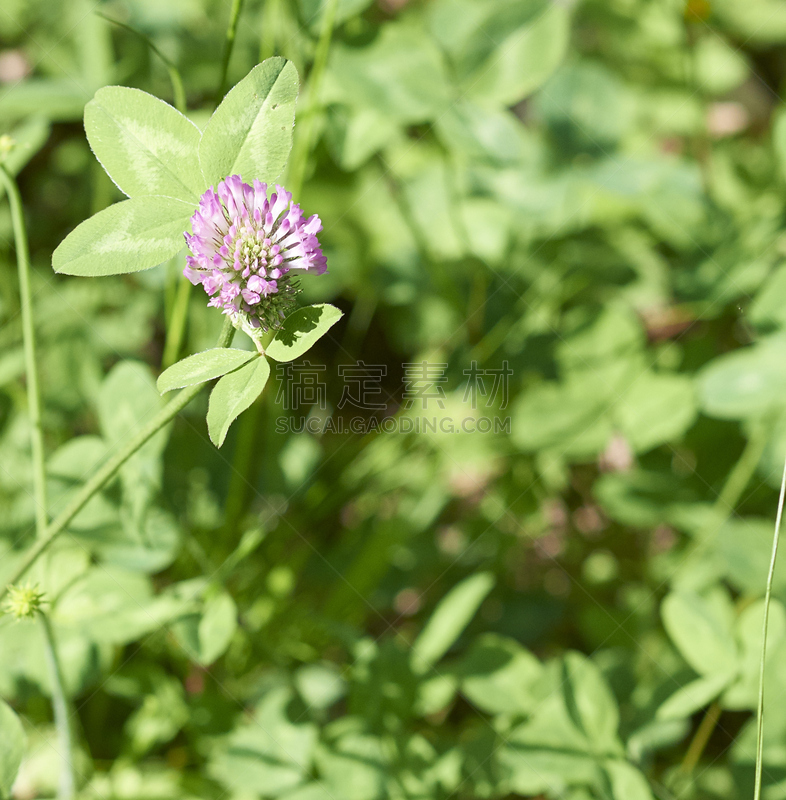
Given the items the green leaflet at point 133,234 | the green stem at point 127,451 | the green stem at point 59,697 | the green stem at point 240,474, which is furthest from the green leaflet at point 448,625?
the green leaflet at point 133,234

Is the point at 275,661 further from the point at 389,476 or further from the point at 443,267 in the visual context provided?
the point at 443,267

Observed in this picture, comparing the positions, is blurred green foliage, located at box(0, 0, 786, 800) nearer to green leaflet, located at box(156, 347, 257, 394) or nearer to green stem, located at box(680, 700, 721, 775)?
green stem, located at box(680, 700, 721, 775)

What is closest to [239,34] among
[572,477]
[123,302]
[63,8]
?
[63,8]

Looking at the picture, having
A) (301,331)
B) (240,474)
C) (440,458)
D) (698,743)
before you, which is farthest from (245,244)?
(698,743)

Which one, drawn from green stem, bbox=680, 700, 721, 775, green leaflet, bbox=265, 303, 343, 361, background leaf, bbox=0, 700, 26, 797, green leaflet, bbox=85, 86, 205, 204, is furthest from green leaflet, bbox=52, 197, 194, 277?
green stem, bbox=680, 700, 721, 775

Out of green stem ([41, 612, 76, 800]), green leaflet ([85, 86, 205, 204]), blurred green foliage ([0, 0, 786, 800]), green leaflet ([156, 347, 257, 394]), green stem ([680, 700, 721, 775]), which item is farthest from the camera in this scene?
green stem ([680, 700, 721, 775])

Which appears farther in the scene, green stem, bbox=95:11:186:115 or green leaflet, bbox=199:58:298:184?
green stem, bbox=95:11:186:115

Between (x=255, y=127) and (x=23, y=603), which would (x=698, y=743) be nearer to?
(x=23, y=603)
